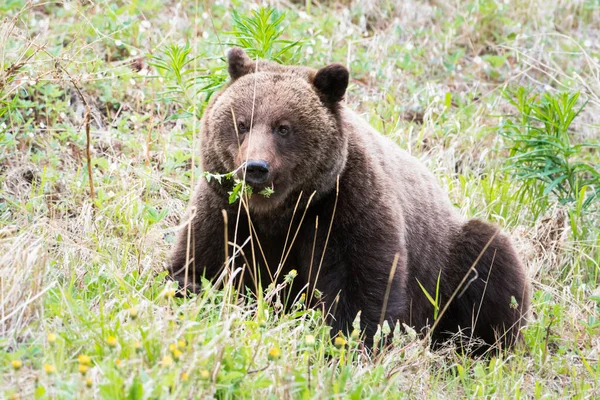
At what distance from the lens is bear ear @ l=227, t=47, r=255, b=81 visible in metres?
5.18

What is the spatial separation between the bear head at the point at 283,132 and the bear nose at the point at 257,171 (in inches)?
3.7

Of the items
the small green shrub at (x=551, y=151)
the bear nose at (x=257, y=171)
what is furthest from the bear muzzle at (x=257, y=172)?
the small green shrub at (x=551, y=151)

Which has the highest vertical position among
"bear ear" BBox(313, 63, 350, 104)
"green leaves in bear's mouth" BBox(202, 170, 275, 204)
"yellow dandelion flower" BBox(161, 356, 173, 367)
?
"bear ear" BBox(313, 63, 350, 104)

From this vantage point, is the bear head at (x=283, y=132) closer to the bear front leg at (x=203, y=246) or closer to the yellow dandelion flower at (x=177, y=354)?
the bear front leg at (x=203, y=246)

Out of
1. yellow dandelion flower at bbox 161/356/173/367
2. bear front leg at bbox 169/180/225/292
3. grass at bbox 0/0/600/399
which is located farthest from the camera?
bear front leg at bbox 169/180/225/292

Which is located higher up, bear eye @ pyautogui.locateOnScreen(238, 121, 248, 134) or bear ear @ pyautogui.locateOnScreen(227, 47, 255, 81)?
bear ear @ pyautogui.locateOnScreen(227, 47, 255, 81)

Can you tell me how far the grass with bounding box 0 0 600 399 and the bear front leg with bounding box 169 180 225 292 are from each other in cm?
19

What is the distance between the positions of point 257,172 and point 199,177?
62 centimetres

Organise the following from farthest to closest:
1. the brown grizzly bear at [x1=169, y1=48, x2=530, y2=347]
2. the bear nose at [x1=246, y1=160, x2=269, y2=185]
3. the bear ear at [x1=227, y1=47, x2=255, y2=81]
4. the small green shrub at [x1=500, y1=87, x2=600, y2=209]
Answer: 1. the small green shrub at [x1=500, y1=87, x2=600, y2=209]
2. the bear ear at [x1=227, y1=47, x2=255, y2=81]
3. the brown grizzly bear at [x1=169, y1=48, x2=530, y2=347]
4. the bear nose at [x1=246, y1=160, x2=269, y2=185]

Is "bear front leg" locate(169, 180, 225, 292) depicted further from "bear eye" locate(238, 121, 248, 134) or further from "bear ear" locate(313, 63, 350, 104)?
"bear ear" locate(313, 63, 350, 104)

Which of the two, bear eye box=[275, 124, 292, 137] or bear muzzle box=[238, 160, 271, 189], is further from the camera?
bear eye box=[275, 124, 292, 137]

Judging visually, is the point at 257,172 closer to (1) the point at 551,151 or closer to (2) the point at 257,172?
(2) the point at 257,172

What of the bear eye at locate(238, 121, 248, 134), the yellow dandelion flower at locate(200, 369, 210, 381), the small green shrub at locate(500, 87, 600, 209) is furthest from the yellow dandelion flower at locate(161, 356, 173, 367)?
the small green shrub at locate(500, 87, 600, 209)

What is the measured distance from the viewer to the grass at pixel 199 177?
3.56 meters
